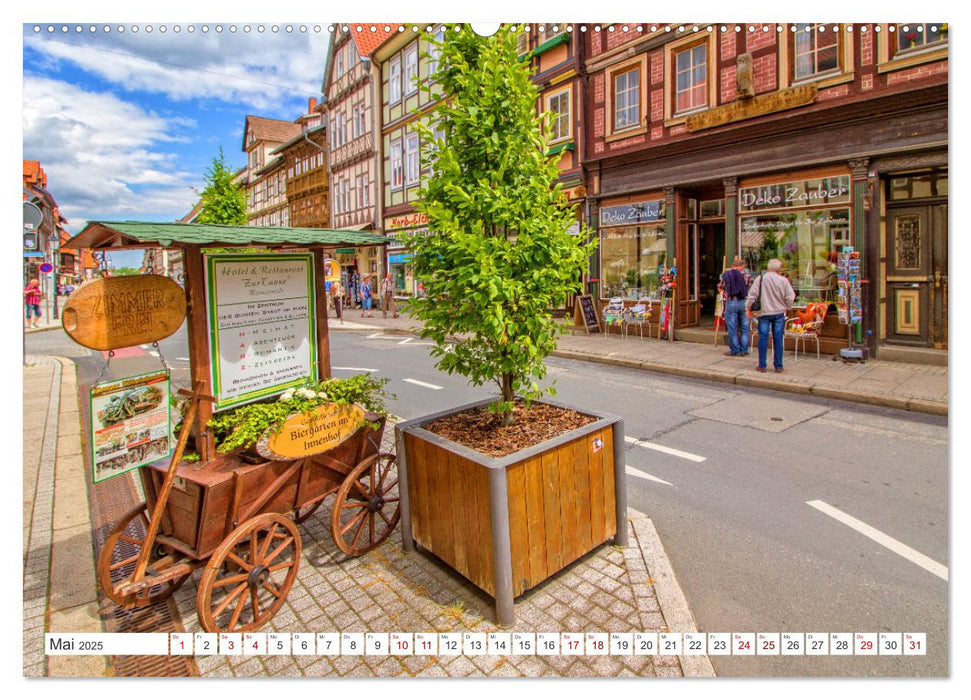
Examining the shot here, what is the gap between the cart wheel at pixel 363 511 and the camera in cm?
380

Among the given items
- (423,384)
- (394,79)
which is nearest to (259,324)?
(423,384)

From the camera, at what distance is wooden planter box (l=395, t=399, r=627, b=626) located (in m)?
3.20

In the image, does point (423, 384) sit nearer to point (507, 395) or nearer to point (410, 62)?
point (507, 395)

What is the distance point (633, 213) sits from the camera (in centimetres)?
1502

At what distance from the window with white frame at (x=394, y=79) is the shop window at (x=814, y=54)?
59.9 ft

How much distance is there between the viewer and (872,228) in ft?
34.8

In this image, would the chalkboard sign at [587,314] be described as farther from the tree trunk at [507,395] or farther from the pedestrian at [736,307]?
the tree trunk at [507,395]

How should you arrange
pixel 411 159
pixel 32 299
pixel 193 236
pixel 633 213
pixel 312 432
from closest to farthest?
pixel 193 236 < pixel 312 432 < pixel 633 213 < pixel 32 299 < pixel 411 159

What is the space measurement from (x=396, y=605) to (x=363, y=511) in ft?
2.66

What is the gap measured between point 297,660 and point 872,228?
37.5 ft

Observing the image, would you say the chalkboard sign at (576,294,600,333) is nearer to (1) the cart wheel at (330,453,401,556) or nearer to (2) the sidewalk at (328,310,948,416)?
(2) the sidewalk at (328,310,948,416)

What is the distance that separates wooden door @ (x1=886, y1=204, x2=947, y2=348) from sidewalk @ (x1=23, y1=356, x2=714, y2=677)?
29.0ft
